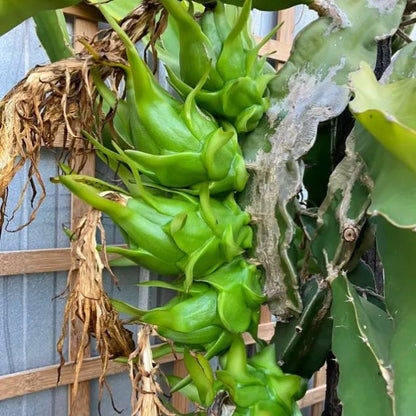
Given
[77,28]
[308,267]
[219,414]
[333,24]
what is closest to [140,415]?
[219,414]

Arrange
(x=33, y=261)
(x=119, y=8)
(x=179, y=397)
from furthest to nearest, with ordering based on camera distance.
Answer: (x=179, y=397), (x=33, y=261), (x=119, y=8)

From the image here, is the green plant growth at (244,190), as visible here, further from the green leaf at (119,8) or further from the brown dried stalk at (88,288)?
the green leaf at (119,8)

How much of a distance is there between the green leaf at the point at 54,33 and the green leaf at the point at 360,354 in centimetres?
33

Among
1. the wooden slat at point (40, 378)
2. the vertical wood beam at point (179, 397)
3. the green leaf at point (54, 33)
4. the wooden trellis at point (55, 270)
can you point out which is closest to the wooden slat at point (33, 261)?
the wooden trellis at point (55, 270)

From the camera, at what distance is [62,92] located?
0.41 metres

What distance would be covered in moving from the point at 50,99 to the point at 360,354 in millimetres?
298

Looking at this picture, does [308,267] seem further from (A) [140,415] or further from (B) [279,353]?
(A) [140,415]

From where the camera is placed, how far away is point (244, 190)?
0.44 metres

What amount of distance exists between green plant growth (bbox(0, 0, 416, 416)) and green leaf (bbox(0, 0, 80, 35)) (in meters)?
0.04

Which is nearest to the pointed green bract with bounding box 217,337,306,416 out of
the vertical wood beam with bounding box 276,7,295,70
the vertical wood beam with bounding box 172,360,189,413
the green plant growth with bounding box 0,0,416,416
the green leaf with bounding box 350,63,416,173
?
the green plant growth with bounding box 0,0,416,416

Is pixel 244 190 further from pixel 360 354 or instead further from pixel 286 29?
pixel 286 29

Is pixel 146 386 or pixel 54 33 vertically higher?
pixel 54 33

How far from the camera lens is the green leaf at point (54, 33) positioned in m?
0.49

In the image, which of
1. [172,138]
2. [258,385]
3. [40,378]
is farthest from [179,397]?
[172,138]
